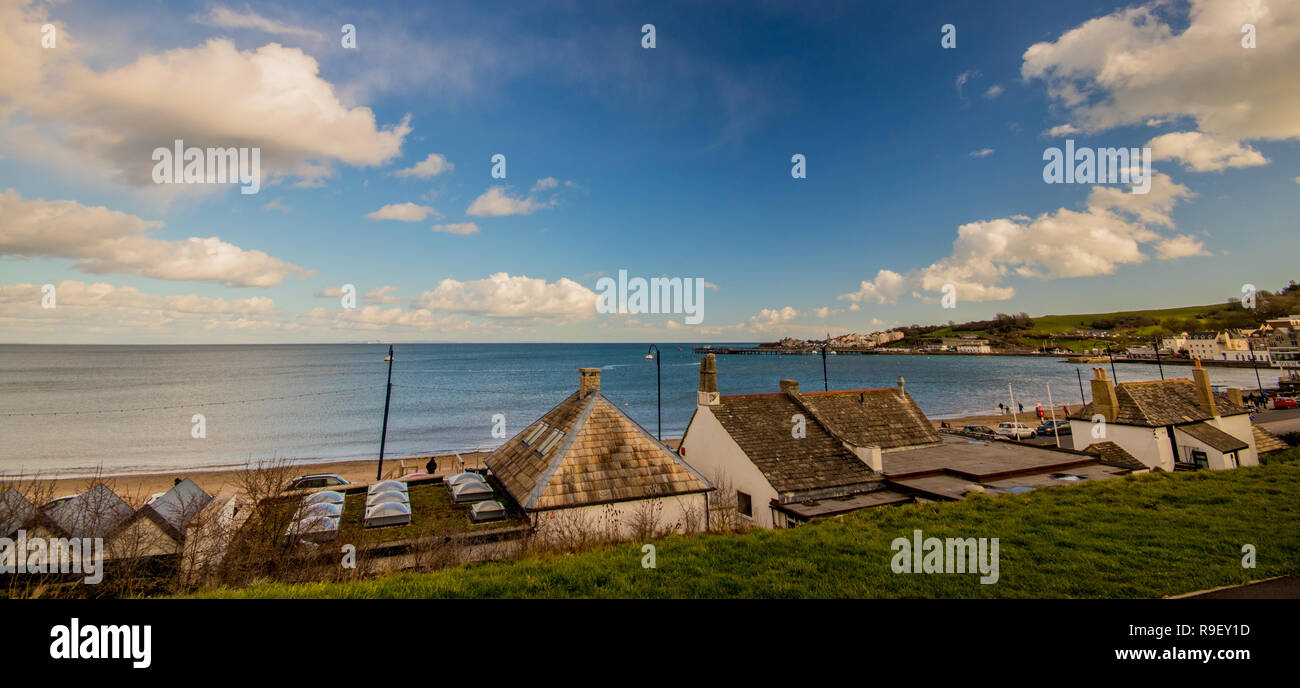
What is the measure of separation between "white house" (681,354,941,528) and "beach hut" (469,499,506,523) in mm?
10808

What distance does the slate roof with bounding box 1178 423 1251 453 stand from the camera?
27.0 m

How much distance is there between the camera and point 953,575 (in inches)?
343

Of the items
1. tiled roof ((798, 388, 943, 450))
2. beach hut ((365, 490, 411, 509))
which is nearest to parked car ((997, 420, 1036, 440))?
tiled roof ((798, 388, 943, 450))

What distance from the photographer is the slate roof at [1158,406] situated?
26.6 m

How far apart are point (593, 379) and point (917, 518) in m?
14.1

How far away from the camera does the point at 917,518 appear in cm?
1371

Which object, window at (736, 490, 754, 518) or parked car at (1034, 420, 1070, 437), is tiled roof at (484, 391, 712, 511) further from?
parked car at (1034, 420, 1070, 437)

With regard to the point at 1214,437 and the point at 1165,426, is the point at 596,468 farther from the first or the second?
the point at 1214,437

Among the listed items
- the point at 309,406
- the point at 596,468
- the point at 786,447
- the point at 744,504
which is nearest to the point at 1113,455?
the point at 786,447

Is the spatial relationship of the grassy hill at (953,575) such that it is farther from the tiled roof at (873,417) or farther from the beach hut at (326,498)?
the tiled roof at (873,417)

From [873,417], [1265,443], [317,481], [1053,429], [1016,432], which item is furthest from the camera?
[1016,432]

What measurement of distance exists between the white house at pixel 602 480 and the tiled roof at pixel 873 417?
10.4 m

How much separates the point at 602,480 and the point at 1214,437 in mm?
34787
